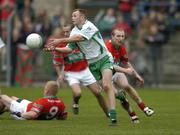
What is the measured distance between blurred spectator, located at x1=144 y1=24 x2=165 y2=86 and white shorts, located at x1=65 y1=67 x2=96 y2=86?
13588 millimetres

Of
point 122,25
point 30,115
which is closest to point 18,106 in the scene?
point 30,115

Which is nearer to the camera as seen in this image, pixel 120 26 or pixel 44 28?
pixel 120 26

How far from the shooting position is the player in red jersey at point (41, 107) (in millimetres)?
16344

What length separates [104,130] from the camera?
14.9 meters

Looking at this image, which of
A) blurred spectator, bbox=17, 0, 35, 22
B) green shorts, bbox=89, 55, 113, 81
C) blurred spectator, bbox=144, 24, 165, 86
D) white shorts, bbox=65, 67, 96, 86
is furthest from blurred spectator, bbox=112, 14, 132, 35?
green shorts, bbox=89, 55, 113, 81

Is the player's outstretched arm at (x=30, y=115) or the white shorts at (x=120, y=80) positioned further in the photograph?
the white shorts at (x=120, y=80)

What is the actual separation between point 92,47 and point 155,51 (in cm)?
1540

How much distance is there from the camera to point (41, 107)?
53.7 feet

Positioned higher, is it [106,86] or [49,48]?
[49,48]

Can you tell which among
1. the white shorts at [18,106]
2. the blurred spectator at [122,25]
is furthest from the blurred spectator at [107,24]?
the white shorts at [18,106]

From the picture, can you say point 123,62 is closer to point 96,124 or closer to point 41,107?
point 96,124

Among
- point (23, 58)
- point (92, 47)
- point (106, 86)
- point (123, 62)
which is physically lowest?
point (23, 58)

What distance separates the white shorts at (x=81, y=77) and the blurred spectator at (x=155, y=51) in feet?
44.6

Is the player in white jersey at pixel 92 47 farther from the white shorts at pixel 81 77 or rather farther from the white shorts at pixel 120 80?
the white shorts at pixel 81 77
